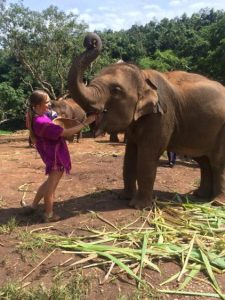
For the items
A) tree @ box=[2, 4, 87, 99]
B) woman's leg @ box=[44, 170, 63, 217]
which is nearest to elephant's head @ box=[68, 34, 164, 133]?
woman's leg @ box=[44, 170, 63, 217]

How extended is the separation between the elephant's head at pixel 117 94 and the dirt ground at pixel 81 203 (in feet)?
3.71

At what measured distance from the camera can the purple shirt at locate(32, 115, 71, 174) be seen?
206 inches

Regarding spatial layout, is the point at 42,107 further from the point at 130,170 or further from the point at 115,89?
the point at 130,170

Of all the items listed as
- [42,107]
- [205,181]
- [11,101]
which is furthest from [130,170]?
[11,101]

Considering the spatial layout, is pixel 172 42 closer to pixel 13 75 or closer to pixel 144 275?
pixel 13 75

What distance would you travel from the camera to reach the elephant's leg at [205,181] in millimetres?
6922

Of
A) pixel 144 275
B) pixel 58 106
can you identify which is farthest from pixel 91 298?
pixel 58 106

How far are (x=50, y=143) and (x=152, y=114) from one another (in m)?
1.34

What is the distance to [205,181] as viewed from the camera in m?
6.98

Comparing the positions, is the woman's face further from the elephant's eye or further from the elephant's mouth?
the elephant's eye

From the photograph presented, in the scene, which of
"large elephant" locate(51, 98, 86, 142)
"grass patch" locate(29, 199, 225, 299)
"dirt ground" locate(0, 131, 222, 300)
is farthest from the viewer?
"large elephant" locate(51, 98, 86, 142)

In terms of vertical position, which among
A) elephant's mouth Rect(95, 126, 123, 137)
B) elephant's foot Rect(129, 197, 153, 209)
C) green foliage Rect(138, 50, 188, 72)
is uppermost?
green foliage Rect(138, 50, 188, 72)

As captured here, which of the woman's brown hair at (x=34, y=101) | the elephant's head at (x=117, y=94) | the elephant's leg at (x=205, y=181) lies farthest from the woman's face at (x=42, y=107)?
the elephant's leg at (x=205, y=181)

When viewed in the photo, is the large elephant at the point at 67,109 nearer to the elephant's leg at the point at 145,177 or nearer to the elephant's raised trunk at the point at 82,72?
the elephant's leg at the point at 145,177
